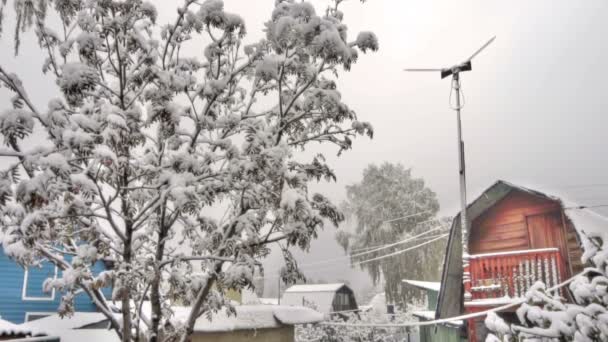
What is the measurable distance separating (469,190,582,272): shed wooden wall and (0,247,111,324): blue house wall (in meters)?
10.5

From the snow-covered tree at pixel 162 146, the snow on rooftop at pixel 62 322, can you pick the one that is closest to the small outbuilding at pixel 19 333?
the snow on rooftop at pixel 62 322

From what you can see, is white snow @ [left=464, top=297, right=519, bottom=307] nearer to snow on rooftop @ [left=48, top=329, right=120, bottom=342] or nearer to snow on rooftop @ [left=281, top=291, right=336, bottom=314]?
snow on rooftop @ [left=48, top=329, right=120, bottom=342]

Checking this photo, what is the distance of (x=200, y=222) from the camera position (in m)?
6.24

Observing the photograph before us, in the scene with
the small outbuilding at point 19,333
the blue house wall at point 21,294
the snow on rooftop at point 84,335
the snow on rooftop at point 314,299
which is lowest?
the snow on rooftop at point 314,299

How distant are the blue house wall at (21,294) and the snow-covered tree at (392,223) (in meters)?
17.0

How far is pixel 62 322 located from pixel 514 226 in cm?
1006

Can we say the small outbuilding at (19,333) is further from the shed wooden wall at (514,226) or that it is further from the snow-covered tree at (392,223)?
the snow-covered tree at (392,223)

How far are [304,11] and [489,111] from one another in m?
16.7

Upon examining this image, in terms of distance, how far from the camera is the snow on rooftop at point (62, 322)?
8641 mm

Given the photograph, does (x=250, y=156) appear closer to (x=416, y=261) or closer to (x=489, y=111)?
(x=489, y=111)

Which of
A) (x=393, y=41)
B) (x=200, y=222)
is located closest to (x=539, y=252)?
(x=200, y=222)

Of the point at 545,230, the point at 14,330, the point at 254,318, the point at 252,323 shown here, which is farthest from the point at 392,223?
the point at 14,330

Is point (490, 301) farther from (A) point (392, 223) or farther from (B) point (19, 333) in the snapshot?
(A) point (392, 223)

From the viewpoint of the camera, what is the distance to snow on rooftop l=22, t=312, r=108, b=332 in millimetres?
8641
